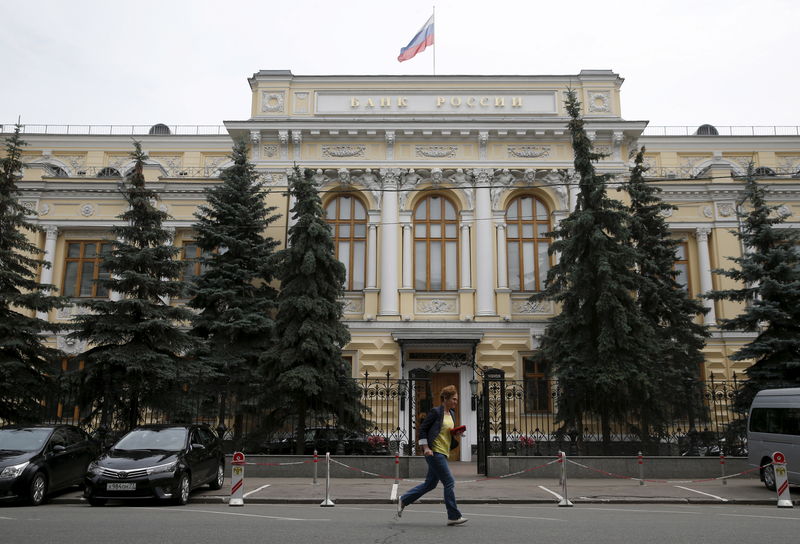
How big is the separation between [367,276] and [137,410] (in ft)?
35.4

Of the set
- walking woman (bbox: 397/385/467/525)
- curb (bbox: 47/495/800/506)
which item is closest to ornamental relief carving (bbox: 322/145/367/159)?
curb (bbox: 47/495/800/506)

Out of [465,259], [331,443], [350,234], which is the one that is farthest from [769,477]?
[350,234]

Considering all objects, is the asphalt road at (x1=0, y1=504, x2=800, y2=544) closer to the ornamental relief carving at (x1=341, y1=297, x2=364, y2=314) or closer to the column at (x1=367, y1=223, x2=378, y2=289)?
the ornamental relief carving at (x1=341, y1=297, x2=364, y2=314)

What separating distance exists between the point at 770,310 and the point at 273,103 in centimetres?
1959

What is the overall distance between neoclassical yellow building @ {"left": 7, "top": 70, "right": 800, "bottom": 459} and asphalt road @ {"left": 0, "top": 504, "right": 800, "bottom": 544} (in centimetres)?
1412

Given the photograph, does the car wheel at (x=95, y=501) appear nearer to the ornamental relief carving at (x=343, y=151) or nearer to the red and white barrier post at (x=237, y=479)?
the red and white barrier post at (x=237, y=479)

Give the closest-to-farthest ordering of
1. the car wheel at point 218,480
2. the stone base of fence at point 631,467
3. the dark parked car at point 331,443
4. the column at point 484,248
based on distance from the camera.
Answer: the car wheel at point 218,480, the stone base of fence at point 631,467, the dark parked car at point 331,443, the column at point 484,248

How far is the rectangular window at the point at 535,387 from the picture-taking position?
21425 mm

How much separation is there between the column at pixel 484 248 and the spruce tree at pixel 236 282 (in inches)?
312

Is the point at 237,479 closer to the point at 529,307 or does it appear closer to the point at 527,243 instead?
the point at 529,307

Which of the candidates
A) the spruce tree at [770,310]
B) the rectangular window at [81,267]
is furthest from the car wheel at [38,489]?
the spruce tree at [770,310]

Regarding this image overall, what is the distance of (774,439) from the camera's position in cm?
1458

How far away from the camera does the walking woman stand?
895cm

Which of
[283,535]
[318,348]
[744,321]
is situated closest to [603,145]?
[744,321]
